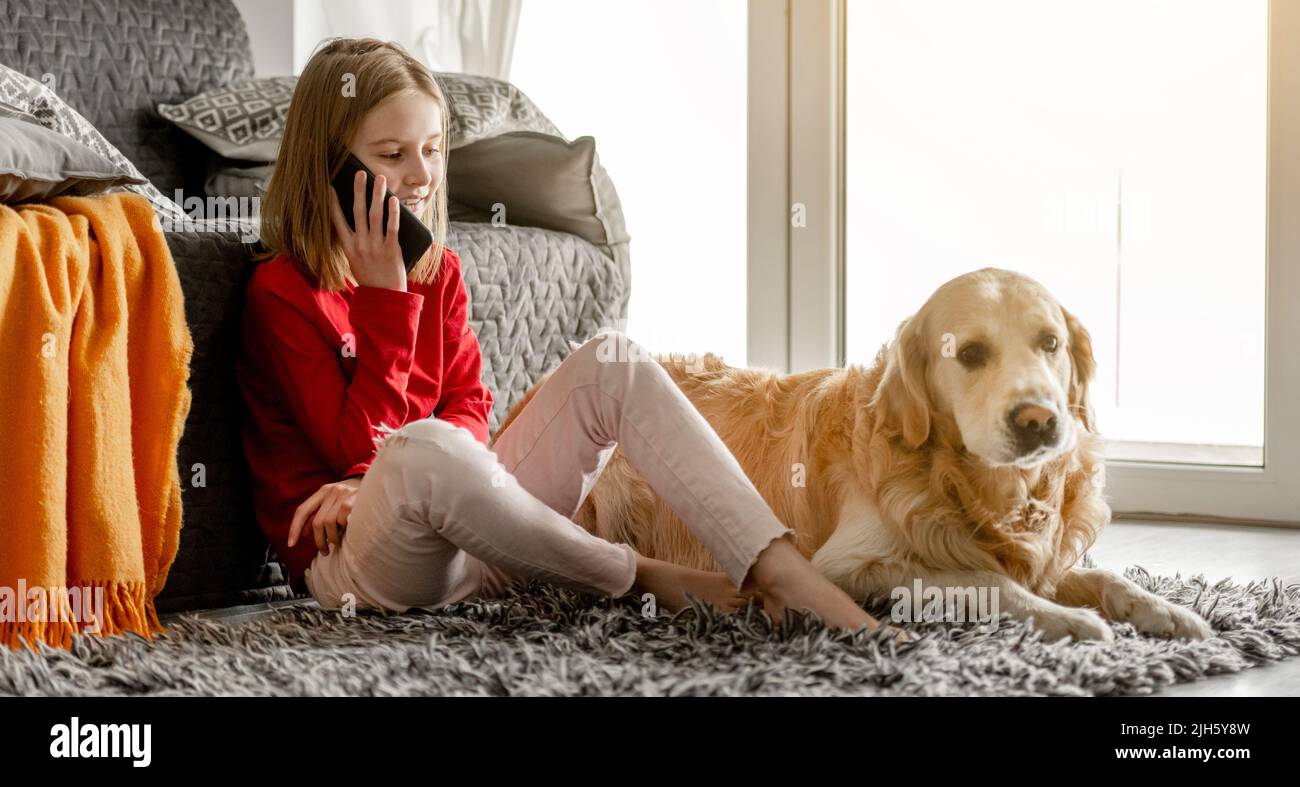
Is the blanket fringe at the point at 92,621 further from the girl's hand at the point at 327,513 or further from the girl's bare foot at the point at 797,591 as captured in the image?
the girl's bare foot at the point at 797,591

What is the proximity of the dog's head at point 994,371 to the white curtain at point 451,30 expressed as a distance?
6.88 feet

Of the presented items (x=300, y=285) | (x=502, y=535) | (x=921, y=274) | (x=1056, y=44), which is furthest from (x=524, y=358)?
(x=1056, y=44)

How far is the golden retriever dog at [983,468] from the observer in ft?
4.89

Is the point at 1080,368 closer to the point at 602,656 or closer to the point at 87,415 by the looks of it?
the point at 602,656

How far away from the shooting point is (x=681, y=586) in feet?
5.21

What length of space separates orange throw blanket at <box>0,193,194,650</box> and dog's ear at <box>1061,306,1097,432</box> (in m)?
1.08

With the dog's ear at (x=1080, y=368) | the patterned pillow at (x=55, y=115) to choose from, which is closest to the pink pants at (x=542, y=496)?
the dog's ear at (x=1080, y=368)

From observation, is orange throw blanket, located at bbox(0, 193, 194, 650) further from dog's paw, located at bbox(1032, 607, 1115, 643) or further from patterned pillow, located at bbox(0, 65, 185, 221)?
dog's paw, located at bbox(1032, 607, 1115, 643)

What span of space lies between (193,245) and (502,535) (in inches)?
22.1

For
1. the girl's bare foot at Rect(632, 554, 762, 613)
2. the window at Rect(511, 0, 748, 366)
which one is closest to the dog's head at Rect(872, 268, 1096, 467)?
the girl's bare foot at Rect(632, 554, 762, 613)

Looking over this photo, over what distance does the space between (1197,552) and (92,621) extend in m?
1.78

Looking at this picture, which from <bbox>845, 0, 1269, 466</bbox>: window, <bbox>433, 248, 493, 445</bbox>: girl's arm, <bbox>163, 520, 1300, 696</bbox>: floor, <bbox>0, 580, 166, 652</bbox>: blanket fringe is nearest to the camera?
<bbox>0, 580, 166, 652</bbox>: blanket fringe

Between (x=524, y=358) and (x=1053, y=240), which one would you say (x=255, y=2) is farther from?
(x=1053, y=240)

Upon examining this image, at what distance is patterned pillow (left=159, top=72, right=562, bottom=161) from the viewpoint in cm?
239
